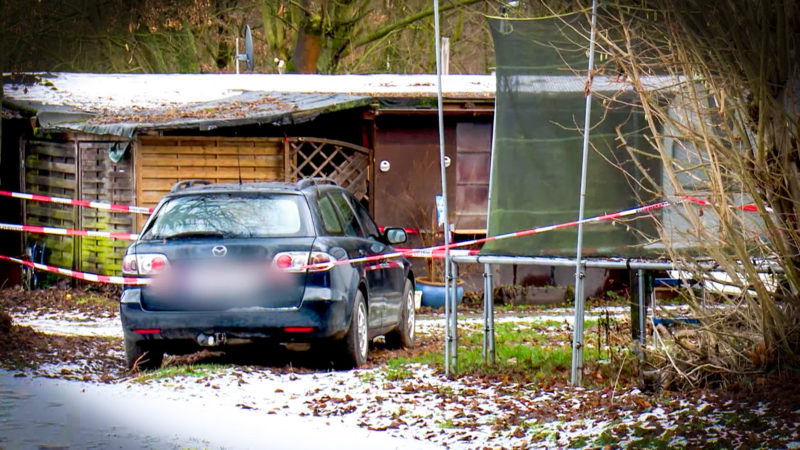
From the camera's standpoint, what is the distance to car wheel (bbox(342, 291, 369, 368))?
33.5 ft

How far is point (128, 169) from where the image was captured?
18.5m

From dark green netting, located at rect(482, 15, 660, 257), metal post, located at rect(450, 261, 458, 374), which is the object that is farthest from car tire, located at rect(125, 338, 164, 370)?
dark green netting, located at rect(482, 15, 660, 257)

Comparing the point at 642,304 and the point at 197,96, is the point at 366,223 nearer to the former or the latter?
the point at 642,304

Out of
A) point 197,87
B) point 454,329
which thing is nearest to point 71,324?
point 454,329

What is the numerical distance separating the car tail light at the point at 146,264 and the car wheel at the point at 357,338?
63.1 inches

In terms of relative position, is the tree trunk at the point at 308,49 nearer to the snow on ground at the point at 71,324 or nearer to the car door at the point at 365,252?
the snow on ground at the point at 71,324

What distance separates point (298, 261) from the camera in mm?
9953

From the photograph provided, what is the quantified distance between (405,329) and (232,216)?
284 cm

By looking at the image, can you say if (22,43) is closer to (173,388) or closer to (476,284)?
(173,388)

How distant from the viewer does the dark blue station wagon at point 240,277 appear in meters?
9.88

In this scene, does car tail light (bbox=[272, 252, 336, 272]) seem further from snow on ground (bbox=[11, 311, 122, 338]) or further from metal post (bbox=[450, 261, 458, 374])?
snow on ground (bbox=[11, 311, 122, 338])

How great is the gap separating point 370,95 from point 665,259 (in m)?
11.1

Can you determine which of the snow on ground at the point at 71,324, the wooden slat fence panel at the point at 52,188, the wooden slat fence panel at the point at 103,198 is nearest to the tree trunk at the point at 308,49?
the wooden slat fence panel at the point at 52,188

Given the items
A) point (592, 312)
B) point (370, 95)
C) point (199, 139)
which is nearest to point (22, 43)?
point (199, 139)
